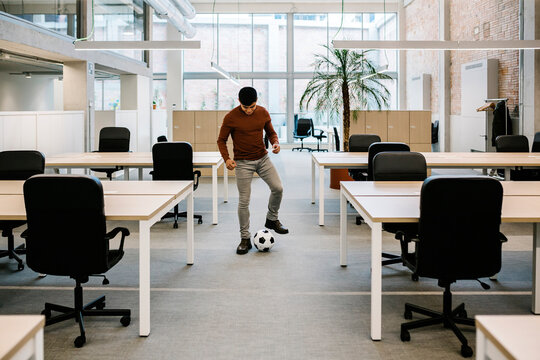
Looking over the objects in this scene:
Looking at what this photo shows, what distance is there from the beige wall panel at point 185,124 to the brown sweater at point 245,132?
605 cm

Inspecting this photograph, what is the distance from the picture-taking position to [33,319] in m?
1.38

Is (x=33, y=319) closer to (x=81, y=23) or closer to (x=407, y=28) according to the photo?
(x=81, y=23)

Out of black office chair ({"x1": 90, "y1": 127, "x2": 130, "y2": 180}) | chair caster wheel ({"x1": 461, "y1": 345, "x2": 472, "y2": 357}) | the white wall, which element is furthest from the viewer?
the white wall

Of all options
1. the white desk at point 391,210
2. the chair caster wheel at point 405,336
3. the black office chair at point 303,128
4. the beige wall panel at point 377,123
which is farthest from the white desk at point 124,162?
the black office chair at point 303,128

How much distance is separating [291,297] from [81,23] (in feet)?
26.9

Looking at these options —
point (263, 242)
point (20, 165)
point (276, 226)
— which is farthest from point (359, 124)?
point (20, 165)

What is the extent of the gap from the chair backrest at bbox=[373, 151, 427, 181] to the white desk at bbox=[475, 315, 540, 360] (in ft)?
10.9

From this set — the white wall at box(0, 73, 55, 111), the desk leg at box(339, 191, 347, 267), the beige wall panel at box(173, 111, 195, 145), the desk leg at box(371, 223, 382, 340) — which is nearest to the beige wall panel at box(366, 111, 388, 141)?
the beige wall panel at box(173, 111, 195, 145)

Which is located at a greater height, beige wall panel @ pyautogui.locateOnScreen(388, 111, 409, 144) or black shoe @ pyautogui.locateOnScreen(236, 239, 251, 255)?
beige wall panel @ pyautogui.locateOnScreen(388, 111, 409, 144)

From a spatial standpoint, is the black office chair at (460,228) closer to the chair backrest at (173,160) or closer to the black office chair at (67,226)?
the black office chair at (67,226)

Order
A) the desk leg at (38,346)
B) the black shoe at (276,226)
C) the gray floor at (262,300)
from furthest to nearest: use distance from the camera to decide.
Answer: the black shoe at (276,226), the gray floor at (262,300), the desk leg at (38,346)

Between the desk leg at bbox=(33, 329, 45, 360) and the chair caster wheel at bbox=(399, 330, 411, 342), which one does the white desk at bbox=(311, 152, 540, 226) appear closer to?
the chair caster wheel at bbox=(399, 330, 411, 342)

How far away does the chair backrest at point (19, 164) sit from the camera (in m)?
4.99

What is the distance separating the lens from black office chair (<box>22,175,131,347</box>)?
3002mm
